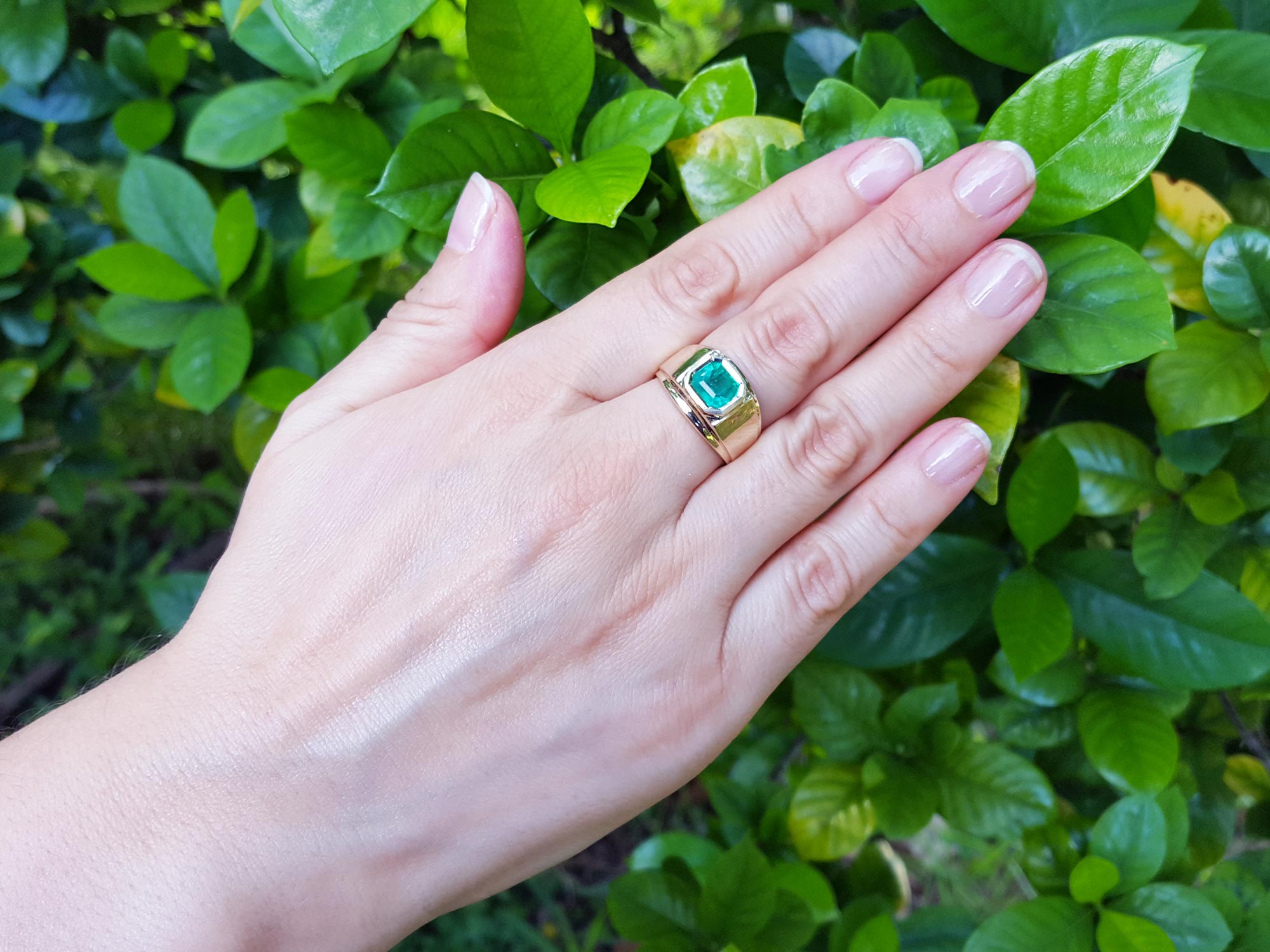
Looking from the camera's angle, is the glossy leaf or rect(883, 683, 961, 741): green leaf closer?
the glossy leaf

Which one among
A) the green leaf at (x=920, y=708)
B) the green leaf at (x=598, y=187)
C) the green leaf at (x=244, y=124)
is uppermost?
the green leaf at (x=244, y=124)

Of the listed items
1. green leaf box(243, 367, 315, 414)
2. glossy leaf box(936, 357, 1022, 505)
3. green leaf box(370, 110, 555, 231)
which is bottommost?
glossy leaf box(936, 357, 1022, 505)

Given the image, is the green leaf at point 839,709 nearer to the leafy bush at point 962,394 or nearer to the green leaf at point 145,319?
the leafy bush at point 962,394

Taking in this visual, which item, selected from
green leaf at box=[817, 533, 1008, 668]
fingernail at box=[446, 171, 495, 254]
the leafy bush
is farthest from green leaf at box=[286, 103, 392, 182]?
green leaf at box=[817, 533, 1008, 668]

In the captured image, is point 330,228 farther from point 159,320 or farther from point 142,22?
point 142,22

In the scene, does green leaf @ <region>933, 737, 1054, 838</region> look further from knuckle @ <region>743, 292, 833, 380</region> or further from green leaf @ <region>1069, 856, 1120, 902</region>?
knuckle @ <region>743, 292, 833, 380</region>

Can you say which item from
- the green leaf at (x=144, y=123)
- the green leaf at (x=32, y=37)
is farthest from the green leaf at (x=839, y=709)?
the green leaf at (x=32, y=37)

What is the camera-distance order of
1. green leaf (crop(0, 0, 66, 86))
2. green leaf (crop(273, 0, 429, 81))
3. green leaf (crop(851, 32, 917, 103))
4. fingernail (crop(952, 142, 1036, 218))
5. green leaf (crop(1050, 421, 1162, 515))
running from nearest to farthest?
green leaf (crop(273, 0, 429, 81)), fingernail (crop(952, 142, 1036, 218)), green leaf (crop(851, 32, 917, 103)), green leaf (crop(1050, 421, 1162, 515)), green leaf (crop(0, 0, 66, 86))

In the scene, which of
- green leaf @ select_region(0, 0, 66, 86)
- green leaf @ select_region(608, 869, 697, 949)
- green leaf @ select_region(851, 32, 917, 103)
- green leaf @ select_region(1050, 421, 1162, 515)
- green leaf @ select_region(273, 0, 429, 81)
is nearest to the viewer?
green leaf @ select_region(273, 0, 429, 81)
